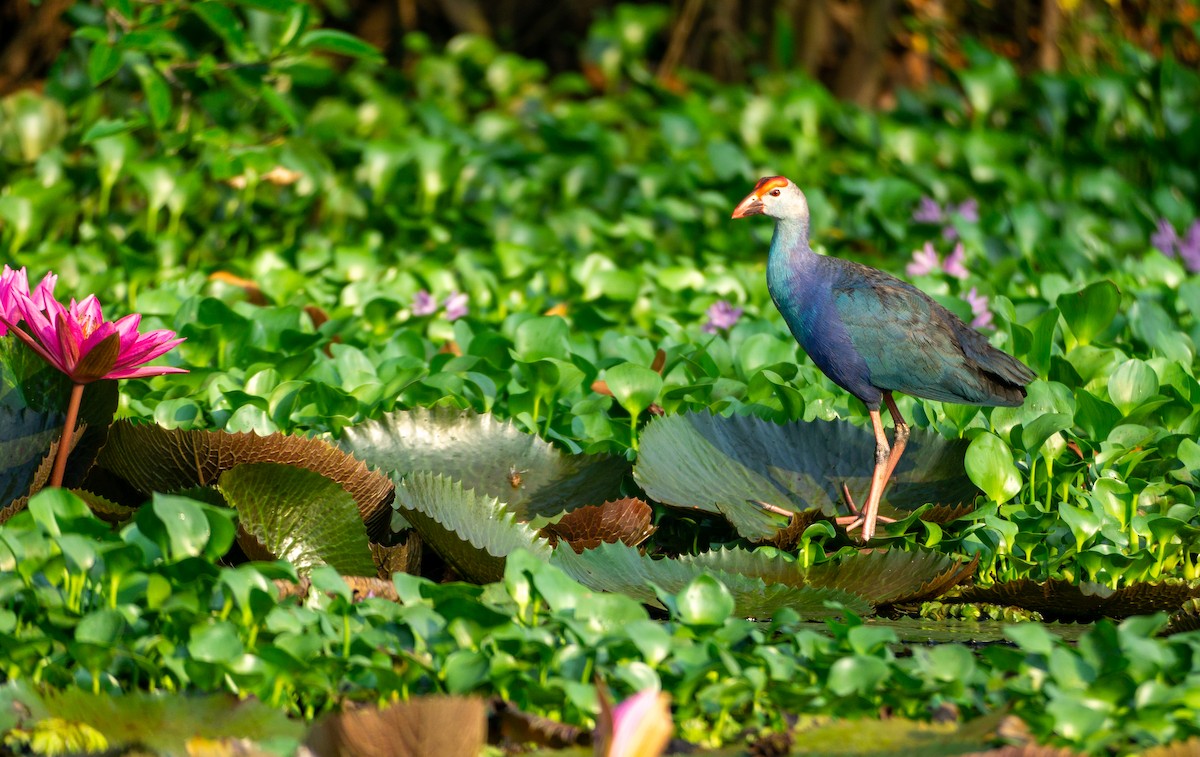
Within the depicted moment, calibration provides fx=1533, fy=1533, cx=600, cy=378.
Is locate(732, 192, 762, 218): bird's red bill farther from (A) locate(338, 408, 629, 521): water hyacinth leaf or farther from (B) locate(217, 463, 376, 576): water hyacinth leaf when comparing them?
(B) locate(217, 463, 376, 576): water hyacinth leaf

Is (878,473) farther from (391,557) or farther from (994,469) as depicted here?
(391,557)

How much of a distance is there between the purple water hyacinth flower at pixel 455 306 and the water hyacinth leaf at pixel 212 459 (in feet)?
5.55

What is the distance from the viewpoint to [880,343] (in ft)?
9.50

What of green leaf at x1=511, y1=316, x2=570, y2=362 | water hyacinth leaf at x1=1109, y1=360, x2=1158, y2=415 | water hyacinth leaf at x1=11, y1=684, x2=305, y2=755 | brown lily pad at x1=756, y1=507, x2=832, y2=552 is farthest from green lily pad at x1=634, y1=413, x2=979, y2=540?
water hyacinth leaf at x1=11, y1=684, x2=305, y2=755

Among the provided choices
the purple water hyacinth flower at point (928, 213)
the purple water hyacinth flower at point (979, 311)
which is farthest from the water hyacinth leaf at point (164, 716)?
the purple water hyacinth flower at point (928, 213)

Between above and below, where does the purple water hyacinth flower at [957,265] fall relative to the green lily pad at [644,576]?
below

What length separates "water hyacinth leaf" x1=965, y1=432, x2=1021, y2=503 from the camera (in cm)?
280

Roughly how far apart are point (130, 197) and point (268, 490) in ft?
11.2

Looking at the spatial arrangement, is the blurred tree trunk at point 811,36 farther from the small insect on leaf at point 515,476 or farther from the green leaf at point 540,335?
the small insect on leaf at point 515,476

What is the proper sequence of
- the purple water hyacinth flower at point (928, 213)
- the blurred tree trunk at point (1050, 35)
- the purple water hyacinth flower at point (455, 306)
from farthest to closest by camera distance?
the blurred tree trunk at point (1050, 35), the purple water hyacinth flower at point (928, 213), the purple water hyacinth flower at point (455, 306)

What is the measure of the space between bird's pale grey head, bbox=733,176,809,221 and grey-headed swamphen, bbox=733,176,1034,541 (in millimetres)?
54

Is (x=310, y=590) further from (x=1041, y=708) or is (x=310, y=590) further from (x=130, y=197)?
(x=130, y=197)

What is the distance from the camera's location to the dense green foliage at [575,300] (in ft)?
6.57

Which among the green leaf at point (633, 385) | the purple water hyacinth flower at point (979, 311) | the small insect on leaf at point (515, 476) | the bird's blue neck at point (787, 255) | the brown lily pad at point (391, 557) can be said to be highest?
the bird's blue neck at point (787, 255)
